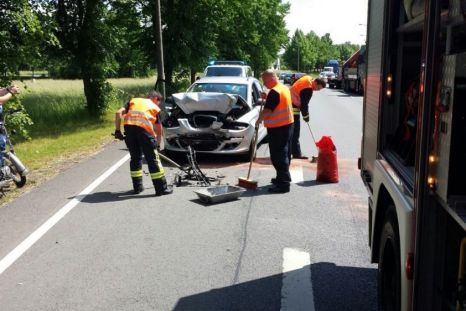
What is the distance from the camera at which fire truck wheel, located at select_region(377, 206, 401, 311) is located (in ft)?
9.23

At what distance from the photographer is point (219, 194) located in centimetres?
721

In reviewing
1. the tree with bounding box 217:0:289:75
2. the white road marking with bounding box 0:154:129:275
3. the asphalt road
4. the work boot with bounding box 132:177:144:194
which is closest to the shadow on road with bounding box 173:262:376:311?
the asphalt road

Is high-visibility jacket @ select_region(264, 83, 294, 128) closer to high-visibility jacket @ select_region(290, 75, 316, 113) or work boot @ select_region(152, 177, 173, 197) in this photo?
work boot @ select_region(152, 177, 173, 197)

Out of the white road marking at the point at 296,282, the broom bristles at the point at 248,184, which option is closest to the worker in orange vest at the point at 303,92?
the broom bristles at the point at 248,184

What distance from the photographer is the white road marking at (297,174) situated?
855 centimetres

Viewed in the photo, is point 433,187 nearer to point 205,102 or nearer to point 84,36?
point 205,102

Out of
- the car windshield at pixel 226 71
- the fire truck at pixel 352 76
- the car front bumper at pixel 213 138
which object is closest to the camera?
the car front bumper at pixel 213 138

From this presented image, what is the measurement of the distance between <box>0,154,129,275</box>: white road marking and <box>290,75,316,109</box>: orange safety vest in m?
3.75

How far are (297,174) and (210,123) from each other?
219 centimetres

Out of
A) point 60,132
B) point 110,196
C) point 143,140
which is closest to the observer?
point 110,196

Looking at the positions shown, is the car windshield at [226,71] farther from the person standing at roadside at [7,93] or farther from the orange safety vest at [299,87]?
the person standing at roadside at [7,93]

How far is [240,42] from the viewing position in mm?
44250

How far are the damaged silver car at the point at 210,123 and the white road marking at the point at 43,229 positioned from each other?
167 centimetres

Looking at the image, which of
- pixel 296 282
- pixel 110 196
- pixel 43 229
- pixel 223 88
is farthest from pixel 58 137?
pixel 296 282
